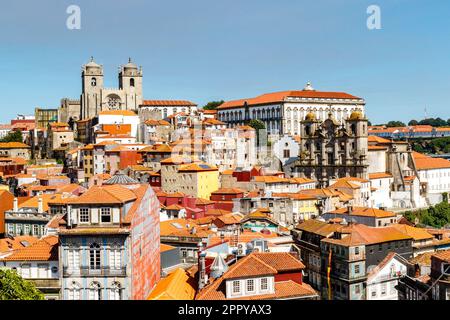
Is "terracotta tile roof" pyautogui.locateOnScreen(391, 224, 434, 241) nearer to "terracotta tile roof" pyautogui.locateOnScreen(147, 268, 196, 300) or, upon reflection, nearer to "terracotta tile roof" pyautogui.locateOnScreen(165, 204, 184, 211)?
"terracotta tile roof" pyautogui.locateOnScreen(147, 268, 196, 300)

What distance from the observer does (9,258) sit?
16.2 m

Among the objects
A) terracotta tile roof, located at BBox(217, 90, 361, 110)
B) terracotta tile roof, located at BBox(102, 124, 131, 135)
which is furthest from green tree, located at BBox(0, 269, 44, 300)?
terracotta tile roof, located at BBox(217, 90, 361, 110)

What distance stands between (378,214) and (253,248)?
544 inches

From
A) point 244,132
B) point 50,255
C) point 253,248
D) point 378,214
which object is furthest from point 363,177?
point 50,255

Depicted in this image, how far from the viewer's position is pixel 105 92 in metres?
70.9

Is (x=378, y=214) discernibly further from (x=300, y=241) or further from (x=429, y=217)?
(x=429, y=217)

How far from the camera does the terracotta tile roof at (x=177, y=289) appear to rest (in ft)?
45.8

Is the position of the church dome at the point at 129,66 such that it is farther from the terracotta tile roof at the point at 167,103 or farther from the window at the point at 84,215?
the window at the point at 84,215

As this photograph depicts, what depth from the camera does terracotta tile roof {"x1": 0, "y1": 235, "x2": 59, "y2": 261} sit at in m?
15.8

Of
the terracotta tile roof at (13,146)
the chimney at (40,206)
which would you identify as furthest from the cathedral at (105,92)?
the chimney at (40,206)

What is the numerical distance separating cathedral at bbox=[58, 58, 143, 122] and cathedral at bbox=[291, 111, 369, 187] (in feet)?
86.9

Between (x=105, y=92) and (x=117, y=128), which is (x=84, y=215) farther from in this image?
(x=105, y=92)

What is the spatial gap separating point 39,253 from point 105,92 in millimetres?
56752

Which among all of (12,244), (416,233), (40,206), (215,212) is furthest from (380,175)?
(12,244)
